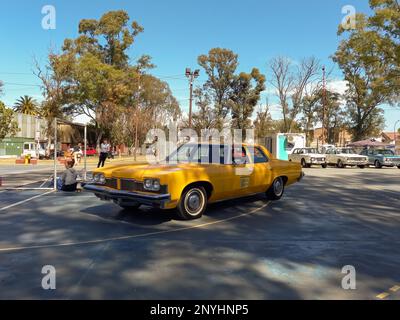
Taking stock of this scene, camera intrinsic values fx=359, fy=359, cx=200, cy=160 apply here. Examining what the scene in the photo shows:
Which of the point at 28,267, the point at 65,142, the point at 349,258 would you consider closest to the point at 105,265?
the point at 28,267

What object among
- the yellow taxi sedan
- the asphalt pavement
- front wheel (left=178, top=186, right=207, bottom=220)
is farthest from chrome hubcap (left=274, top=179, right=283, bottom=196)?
front wheel (left=178, top=186, right=207, bottom=220)

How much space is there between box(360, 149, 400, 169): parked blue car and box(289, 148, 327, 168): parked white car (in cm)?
415

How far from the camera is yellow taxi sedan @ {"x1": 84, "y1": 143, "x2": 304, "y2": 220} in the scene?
6.14m

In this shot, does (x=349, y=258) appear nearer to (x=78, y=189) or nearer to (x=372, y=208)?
(x=372, y=208)

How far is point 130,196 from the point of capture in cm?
618

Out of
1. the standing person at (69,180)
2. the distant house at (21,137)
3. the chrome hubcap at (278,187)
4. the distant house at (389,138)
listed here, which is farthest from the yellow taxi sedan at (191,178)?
the distant house at (389,138)

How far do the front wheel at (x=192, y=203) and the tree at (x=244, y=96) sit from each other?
41.8 meters

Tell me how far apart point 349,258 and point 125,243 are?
3060mm

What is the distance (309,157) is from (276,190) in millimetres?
16777

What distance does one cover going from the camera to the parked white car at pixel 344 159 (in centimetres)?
2459

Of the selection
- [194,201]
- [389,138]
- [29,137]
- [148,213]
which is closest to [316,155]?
[148,213]

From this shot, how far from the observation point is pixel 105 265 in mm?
4277

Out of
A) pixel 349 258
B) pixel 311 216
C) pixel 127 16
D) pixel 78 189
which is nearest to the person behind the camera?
pixel 349 258
